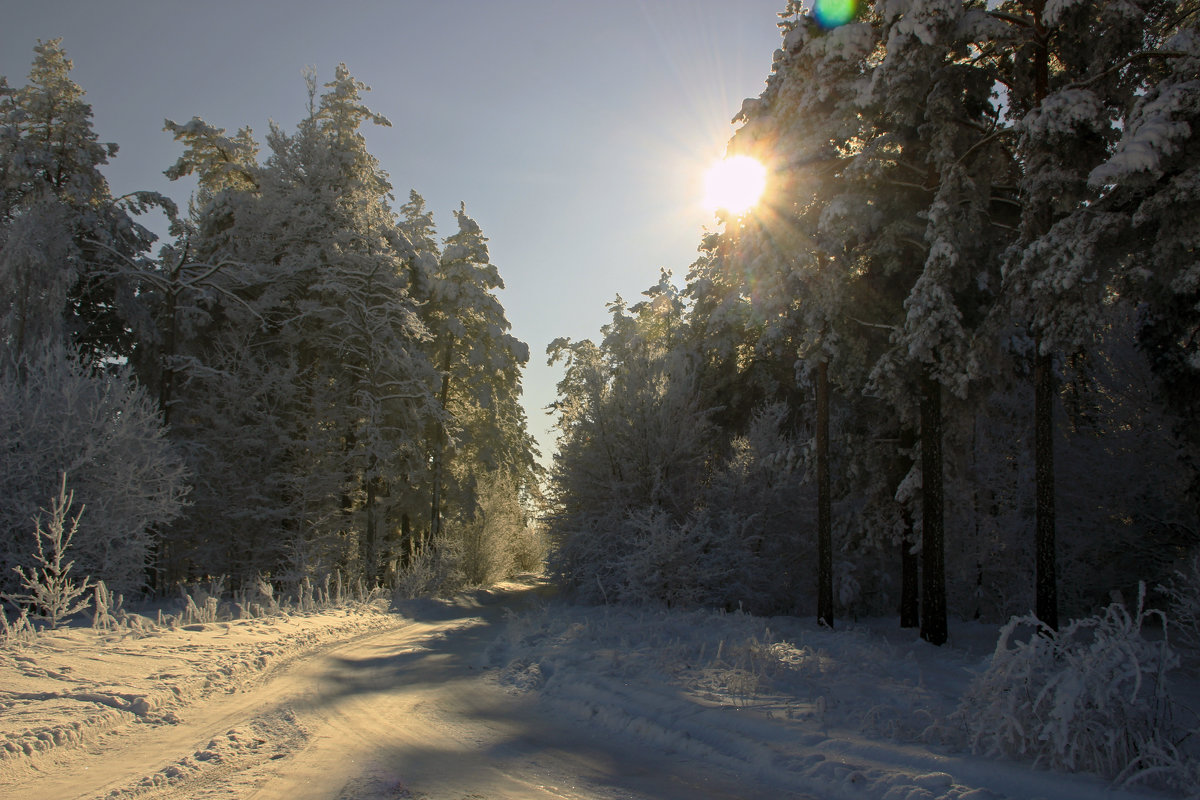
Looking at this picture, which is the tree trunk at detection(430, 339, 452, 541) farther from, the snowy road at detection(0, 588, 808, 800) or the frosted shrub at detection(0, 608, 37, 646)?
the snowy road at detection(0, 588, 808, 800)

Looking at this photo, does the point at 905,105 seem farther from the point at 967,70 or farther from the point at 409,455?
the point at 409,455

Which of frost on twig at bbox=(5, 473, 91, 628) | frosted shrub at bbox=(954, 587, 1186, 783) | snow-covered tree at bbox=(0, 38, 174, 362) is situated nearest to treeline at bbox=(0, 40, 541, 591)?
snow-covered tree at bbox=(0, 38, 174, 362)

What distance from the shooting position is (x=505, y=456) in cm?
3553

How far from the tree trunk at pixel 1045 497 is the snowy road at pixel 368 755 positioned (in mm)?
10036

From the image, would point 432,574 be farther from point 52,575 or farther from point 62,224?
point 62,224

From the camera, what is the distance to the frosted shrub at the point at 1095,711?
18.6 feet

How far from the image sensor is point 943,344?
1505 cm

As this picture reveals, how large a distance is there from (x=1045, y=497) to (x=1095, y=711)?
29.3 feet

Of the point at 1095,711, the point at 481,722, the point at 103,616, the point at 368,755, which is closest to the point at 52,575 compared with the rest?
the point at 103,616

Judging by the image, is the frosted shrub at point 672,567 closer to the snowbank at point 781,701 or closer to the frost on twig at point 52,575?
the snowbank at point 781,701

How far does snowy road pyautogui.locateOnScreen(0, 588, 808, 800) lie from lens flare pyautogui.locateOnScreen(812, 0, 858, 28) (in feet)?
53.1

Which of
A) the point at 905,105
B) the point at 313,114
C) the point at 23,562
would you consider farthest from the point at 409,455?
the point at 905,105

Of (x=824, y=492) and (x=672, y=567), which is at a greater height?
(x=824, y=492)

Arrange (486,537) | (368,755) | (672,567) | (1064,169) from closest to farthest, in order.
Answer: (368,755), (1064,169), (672,567), (486,537)
